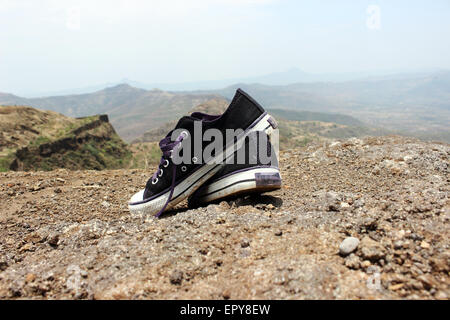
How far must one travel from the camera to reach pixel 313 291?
143cm

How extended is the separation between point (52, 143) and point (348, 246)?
3196cm

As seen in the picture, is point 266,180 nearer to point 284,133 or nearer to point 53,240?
point 53,240

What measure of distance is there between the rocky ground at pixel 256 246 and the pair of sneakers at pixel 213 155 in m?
0.23

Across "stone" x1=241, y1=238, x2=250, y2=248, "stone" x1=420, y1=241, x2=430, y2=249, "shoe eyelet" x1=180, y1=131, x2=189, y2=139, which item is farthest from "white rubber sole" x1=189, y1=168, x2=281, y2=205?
"stone" x1=420, y1=241, x2=430, y2=249

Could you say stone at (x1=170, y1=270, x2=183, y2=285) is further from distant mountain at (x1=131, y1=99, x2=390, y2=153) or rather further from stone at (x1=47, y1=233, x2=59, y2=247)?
distant mountain at (x1=131, y1=99, x2=390, y2=153)

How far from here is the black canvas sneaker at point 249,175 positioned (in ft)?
9.04

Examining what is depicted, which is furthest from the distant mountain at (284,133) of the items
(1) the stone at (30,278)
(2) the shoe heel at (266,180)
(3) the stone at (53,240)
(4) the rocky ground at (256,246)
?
(1) the stone at (30,278)

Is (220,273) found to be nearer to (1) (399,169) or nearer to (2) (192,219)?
(2) (192,219)

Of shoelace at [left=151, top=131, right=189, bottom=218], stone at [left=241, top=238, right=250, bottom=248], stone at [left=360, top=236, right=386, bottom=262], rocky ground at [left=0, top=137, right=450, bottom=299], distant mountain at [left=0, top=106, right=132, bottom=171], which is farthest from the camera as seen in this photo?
distant mountain at [left=0, top=106, right=132, bottom=171]

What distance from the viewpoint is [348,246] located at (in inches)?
69.3

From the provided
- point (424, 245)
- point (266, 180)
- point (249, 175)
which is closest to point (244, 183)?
point (249, 175)

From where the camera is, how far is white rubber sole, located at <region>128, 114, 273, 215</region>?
2.92 meters
